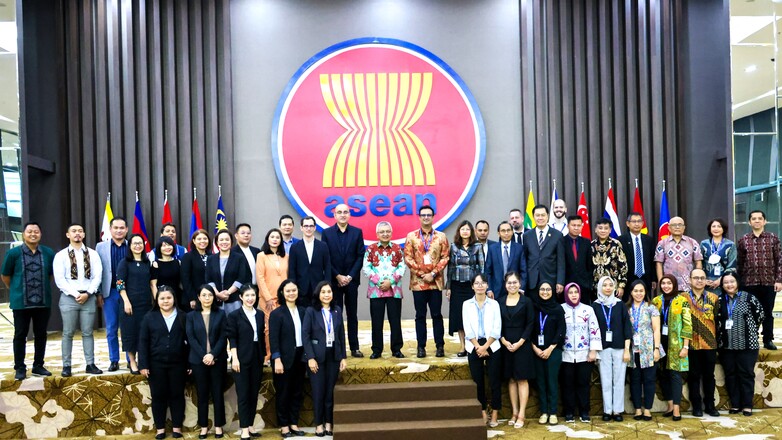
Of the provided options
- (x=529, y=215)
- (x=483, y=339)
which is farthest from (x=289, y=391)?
(x=529, y=215)

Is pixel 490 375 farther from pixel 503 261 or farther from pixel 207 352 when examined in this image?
pixel 207 352

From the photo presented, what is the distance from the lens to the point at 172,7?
8.10m

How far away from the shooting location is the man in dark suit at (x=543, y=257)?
217 inches

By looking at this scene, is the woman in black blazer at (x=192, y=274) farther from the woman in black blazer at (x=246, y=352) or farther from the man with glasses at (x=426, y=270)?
the man with glasses at (x=426, y=270)

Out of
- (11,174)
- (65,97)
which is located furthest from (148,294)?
(65,97)

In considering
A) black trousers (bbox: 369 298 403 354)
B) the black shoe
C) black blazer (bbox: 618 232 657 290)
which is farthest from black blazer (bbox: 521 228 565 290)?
the black shoe

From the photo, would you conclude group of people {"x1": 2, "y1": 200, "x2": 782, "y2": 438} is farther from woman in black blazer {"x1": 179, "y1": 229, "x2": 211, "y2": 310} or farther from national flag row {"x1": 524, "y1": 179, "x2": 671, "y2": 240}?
national flag row {"x1": 524, "y1": 179, "x2": 671, "y2": 240}

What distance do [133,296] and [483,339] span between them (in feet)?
8.65

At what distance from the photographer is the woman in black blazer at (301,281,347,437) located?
5047mm

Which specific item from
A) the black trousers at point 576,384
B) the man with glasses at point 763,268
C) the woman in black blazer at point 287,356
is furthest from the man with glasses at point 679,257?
the woman in black blazer at point 287,356

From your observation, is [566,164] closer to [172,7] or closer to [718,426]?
[718,426]

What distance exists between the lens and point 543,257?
552 cm

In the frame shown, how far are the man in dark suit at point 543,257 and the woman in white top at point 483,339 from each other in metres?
0.49

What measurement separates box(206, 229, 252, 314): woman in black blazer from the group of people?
11 millimetres
